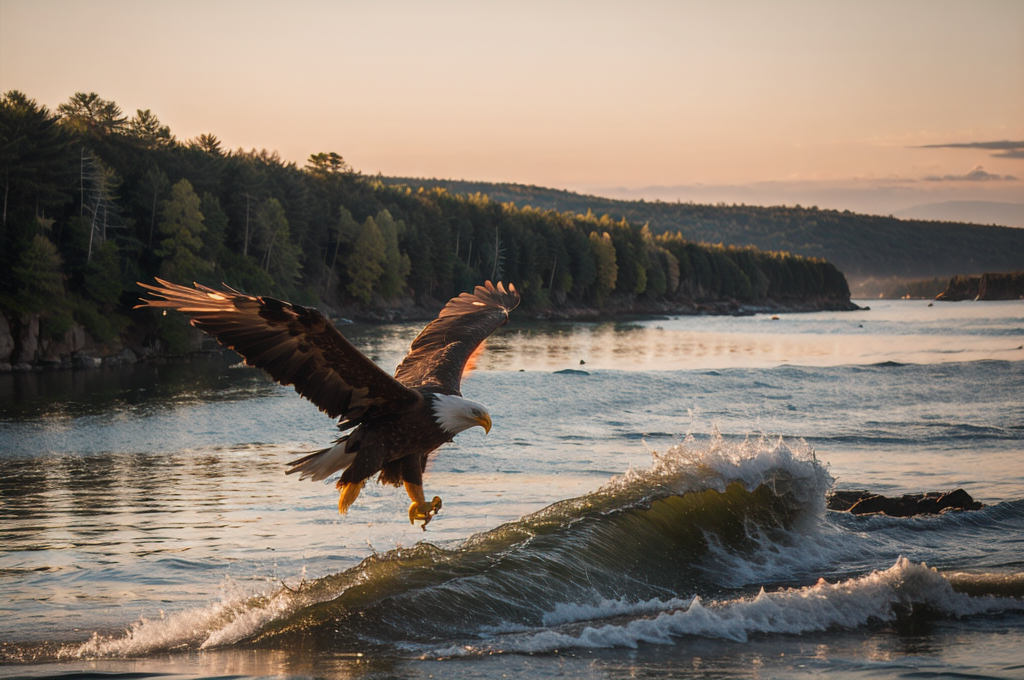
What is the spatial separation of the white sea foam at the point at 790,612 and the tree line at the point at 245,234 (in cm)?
3761

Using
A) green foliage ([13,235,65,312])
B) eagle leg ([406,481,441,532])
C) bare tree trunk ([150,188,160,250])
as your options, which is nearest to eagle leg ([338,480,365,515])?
A: eagle leg ([406,481,441,532])

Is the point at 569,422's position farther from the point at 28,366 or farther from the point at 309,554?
the point at 28,366

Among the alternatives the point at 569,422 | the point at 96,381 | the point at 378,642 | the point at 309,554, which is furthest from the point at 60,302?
the point at 378,642

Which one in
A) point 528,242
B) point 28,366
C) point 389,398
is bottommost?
point 28,366

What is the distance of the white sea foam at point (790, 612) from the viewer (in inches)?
254

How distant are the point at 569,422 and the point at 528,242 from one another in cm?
9287

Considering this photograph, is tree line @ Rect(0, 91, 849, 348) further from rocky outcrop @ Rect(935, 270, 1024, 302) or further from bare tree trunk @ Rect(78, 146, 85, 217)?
rocky outcrop @ Rect(935, 270, 1024, 302)

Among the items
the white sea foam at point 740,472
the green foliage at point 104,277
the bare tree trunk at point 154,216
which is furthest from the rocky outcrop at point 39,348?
the white sea foam at point 740,472

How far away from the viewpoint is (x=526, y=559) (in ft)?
25.8

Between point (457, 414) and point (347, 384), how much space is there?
889mm

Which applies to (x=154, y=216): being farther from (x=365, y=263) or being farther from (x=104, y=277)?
(x=365, y=263)

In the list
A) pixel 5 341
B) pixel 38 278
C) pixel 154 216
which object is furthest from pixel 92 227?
pixel 5 341

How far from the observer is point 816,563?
893 cm

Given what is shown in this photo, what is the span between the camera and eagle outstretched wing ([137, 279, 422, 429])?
19.8ft
